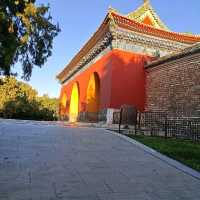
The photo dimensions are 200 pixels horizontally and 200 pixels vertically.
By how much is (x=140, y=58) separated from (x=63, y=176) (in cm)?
1382

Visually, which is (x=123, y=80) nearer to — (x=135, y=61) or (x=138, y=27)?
(x=135, y=61)

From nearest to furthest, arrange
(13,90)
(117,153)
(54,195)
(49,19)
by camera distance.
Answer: (54,195) → (117,153) → (49,19) → (13,90)

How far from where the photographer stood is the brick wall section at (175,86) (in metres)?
13.4

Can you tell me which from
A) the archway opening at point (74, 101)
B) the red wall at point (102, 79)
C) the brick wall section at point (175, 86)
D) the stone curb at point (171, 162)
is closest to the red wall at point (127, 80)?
the red wall at point (102, 79)

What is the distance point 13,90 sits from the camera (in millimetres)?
33031

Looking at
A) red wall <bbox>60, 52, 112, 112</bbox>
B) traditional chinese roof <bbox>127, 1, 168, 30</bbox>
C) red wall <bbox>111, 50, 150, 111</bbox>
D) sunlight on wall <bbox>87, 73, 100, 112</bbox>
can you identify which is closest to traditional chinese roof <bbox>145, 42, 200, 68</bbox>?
red wall <bbox>111, 50, 150, 111</bbox>

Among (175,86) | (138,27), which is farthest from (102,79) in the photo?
(175,86)

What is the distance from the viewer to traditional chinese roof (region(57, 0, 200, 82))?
56.9 feet

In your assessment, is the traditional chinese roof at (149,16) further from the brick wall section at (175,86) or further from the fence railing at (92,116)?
the fence railing at (92,116)

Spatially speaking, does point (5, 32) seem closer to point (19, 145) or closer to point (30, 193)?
point (19, 145)

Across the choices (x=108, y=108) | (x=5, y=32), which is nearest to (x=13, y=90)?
(x=108, y=108)

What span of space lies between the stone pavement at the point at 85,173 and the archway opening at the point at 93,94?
45.7 feet

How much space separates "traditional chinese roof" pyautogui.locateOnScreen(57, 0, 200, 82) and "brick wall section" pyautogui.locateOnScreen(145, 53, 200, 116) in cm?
245

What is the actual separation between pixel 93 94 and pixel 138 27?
646cm
